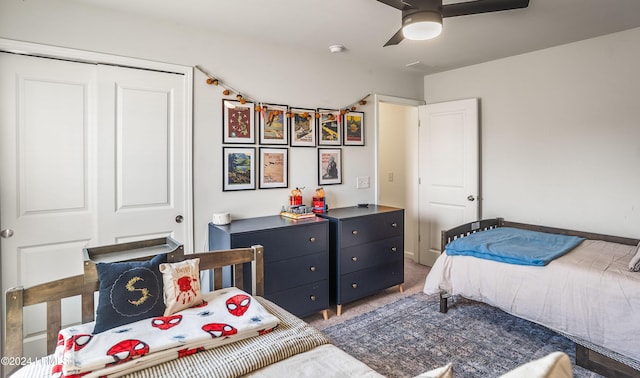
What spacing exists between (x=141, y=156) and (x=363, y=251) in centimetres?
202

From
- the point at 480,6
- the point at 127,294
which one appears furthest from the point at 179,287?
the point at 480,6

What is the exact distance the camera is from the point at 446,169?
13.7 feet

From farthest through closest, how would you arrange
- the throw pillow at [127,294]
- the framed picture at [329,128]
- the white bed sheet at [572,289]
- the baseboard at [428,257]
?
the baseboard at [428,257] < the framed picture at [329,128] < the white bed sheet at [572,289] < the throw pillow at [127,294]

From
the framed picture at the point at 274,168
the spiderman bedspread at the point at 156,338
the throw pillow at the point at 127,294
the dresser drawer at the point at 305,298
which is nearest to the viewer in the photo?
the spiderman bedspread at the point at 156,338

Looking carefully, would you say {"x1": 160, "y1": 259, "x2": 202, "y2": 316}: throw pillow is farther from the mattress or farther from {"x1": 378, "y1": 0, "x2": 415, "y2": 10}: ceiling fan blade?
{"x1": 378, "y1": 0, "x2": 415, "y2": 10}: ceiling fan blade

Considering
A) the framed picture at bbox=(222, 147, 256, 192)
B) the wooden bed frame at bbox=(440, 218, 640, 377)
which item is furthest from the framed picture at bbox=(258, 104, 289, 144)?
the wooden bed frame at bbox=(440, 218, 640, 377)

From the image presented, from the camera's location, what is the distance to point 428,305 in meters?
3.25

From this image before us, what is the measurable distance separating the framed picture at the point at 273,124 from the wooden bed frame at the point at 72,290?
1422mm

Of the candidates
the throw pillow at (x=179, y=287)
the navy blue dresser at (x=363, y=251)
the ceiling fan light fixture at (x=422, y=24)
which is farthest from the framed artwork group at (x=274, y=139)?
the ceiling fan light fixture at (x=422, y=24)

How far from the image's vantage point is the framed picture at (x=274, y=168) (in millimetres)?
3143

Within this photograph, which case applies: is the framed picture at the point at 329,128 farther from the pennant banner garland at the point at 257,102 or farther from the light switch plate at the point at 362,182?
the light switch plate at the point at 362,182

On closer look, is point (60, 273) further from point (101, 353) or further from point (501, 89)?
point (501, 89)

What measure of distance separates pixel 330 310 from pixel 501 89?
115 inches

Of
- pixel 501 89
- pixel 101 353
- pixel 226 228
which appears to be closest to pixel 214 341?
pixel 101 353
